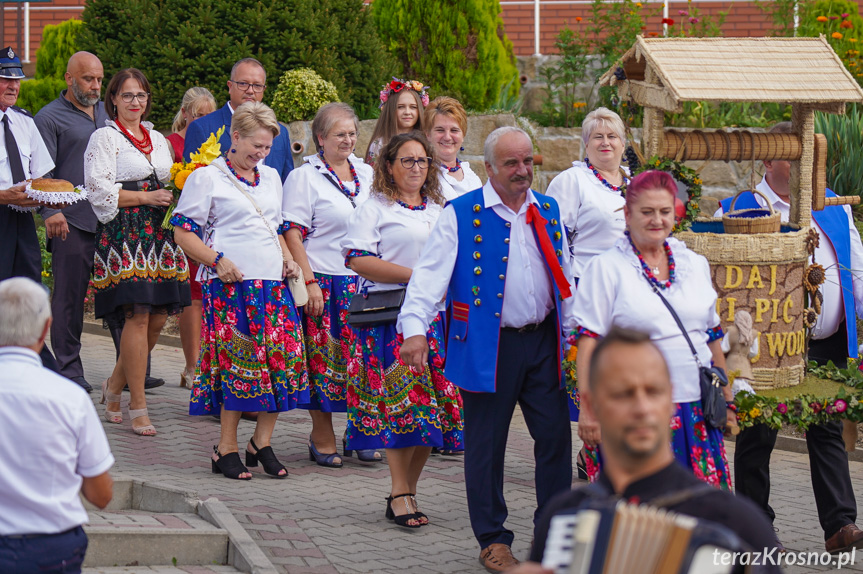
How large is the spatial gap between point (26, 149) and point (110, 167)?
21.0 inches

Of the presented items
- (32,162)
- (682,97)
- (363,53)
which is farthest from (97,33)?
(682,97)

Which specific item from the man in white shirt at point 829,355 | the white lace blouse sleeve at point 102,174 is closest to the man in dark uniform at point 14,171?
the white lace blouse sleeve at point 102,174

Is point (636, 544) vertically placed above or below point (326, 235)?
below

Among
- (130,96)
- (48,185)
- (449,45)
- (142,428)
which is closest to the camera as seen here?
(48,185)

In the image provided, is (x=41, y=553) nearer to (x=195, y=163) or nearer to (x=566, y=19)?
(x=195, y=163)

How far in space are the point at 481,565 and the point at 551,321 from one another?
1223 millimetres

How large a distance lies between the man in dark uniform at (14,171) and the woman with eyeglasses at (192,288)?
51.3 inches

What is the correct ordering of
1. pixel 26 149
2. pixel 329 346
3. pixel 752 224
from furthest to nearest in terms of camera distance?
pixel 26 149
pixel 329 346
pixel 752 224

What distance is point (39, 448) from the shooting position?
11.3 ft

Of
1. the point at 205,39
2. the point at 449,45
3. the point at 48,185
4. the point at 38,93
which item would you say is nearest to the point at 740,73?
the point at 48,185

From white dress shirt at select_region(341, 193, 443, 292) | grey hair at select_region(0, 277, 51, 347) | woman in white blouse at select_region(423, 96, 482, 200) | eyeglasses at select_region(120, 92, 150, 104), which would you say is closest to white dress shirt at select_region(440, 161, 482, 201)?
woman in white blouse at select_region(423, 96, 482, 200)

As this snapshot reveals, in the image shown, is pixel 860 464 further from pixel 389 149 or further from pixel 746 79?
pixel 389 149

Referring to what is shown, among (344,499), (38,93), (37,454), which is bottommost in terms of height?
(344,499)

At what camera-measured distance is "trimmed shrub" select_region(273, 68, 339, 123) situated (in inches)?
464
